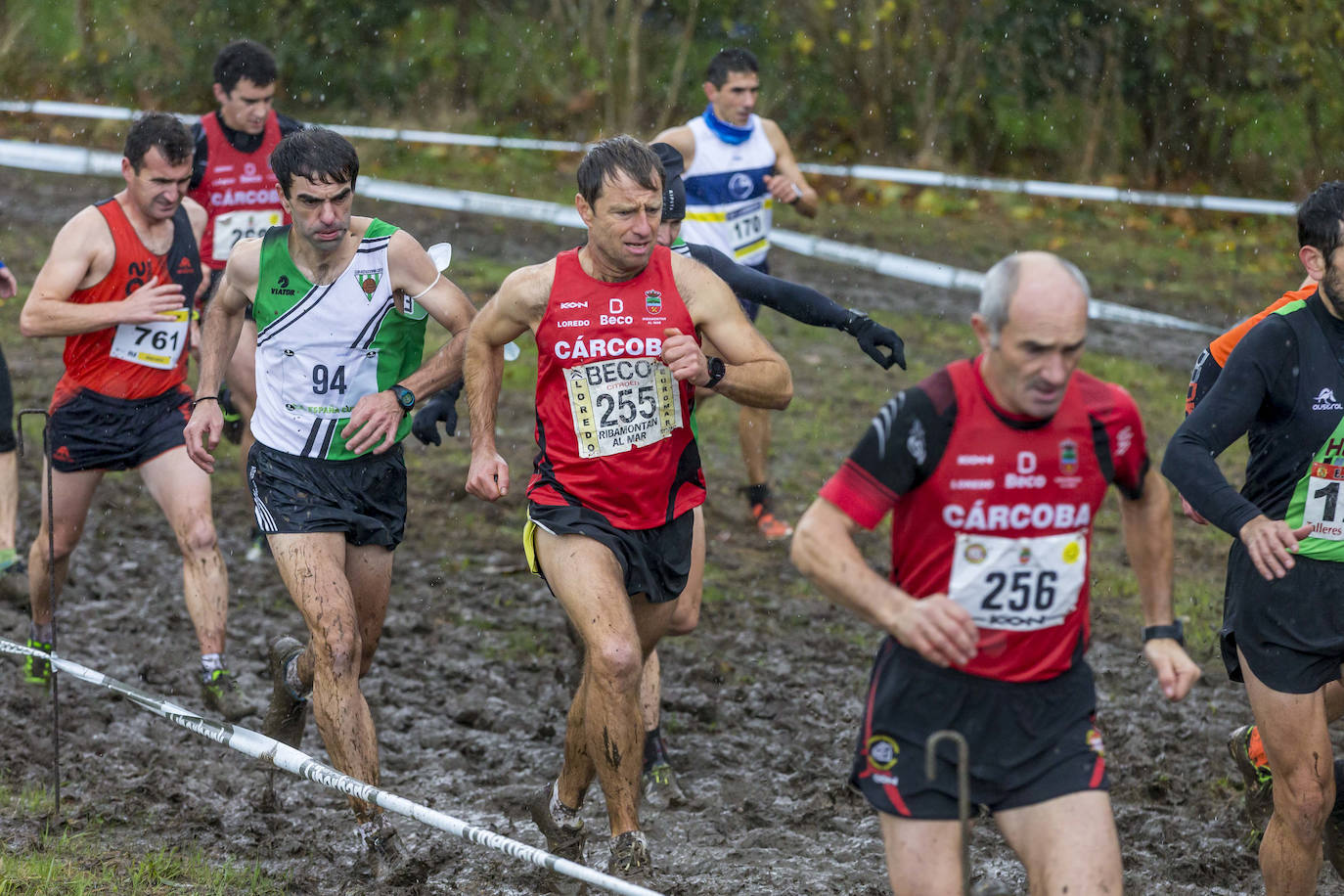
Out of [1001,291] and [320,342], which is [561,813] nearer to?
[320,342]

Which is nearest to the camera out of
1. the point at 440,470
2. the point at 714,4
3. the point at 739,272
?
the point at 739,272

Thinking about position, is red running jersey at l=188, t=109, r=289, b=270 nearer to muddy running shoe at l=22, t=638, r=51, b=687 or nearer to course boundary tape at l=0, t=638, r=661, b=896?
muddy running shoe at l=22, t=638, r=51, b=687

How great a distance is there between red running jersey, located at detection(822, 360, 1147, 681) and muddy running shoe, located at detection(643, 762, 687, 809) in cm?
261

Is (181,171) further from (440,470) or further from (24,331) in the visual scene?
(440,470)

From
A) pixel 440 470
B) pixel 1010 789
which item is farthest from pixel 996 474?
pixel 440 470

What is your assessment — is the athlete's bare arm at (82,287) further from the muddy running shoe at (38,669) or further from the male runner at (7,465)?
the muddy running shoe at (38,669)

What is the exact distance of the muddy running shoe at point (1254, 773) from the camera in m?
5.69

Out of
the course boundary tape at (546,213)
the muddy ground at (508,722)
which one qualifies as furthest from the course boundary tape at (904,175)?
the muddy ground at (508,722)

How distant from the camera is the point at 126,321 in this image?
272 inches

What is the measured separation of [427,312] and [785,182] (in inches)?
155

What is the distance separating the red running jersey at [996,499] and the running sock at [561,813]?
2025 millimetres

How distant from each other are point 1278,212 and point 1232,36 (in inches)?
74.1

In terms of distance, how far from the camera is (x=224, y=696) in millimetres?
6848

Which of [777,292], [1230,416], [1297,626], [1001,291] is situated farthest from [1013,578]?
[777,292]
